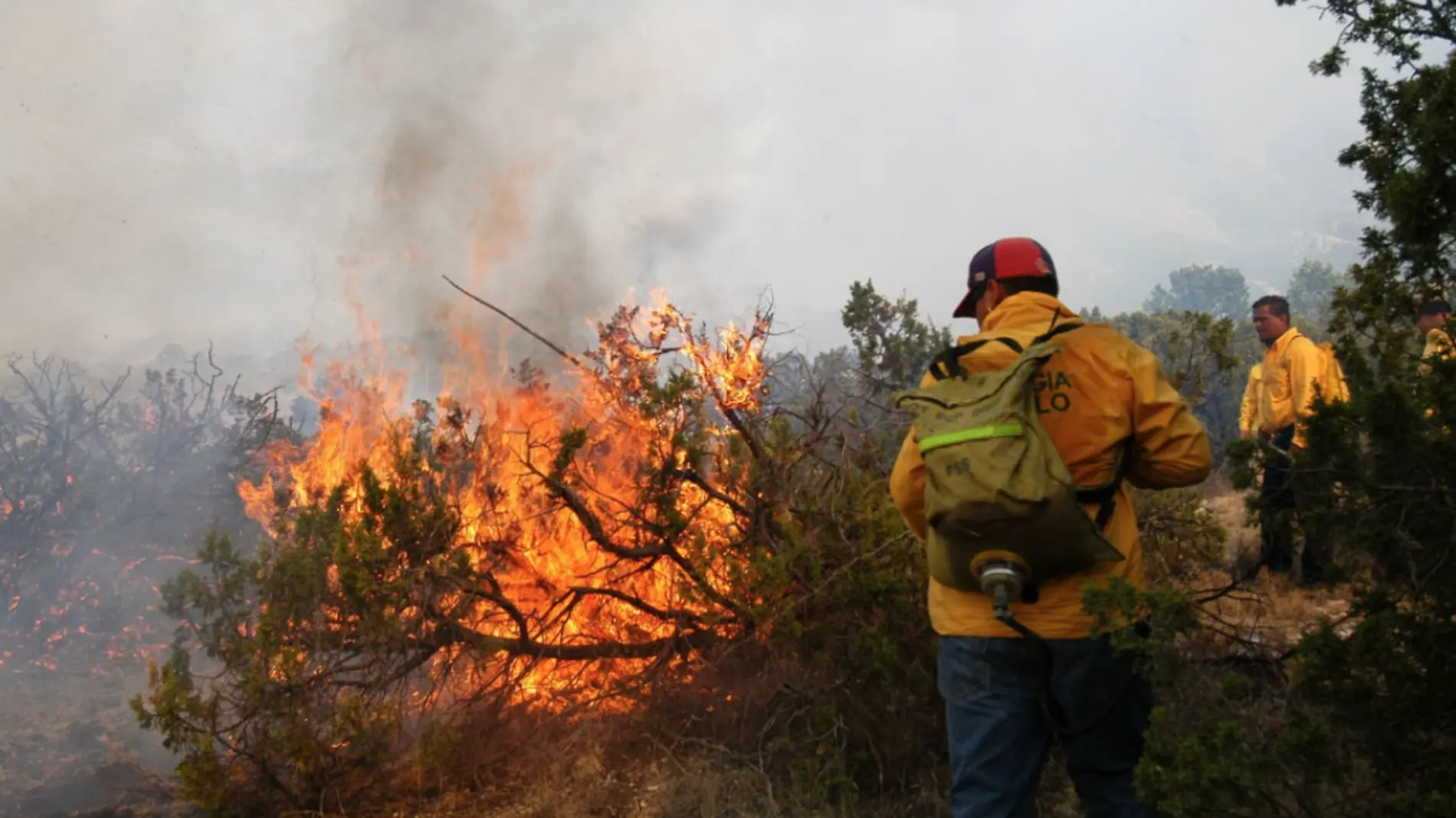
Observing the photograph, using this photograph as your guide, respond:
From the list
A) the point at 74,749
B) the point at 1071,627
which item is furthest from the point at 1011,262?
the point at 74,749

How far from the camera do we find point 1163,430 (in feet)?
7.34

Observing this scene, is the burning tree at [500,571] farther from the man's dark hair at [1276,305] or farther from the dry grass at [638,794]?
the man's dark hair at [1276,305]

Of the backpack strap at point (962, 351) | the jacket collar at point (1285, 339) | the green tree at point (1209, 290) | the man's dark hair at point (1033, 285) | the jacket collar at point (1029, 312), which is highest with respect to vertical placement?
the green tree at point (1209, 290)

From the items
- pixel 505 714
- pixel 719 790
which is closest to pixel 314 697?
pixel 505 714

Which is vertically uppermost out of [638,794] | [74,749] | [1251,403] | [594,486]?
[594,486]

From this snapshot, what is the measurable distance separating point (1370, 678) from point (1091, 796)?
28.9 inches

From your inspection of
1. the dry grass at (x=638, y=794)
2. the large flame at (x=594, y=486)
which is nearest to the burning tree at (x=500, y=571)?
the large flame at (x=594, y=486)

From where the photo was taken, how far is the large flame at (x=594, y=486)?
179 inches

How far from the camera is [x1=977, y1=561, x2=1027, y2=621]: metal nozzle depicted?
81.7 inches

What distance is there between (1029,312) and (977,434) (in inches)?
20.9

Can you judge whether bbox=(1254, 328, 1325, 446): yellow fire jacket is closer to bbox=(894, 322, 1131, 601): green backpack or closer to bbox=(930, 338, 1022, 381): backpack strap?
bbox=(930, 338, 1022, 381): backpack strap

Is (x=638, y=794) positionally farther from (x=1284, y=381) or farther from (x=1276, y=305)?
(x=1276, y=305)

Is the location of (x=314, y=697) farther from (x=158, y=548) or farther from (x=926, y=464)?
(x=158, y=548)

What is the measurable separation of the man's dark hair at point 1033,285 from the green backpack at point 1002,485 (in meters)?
0.39
